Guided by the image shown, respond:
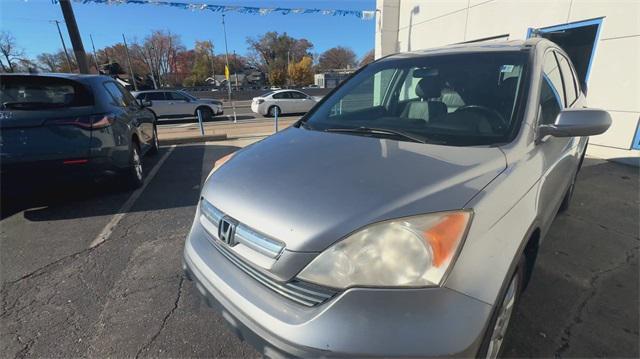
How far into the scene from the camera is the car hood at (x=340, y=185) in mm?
1217

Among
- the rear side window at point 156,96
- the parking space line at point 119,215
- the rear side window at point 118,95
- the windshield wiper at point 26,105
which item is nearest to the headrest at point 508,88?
the parking space line at point 119,215

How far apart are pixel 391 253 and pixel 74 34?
12411mm

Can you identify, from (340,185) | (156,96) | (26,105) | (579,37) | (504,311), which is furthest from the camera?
(156,96)

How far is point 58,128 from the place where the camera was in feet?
11.3

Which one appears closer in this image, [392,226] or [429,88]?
[392,226]

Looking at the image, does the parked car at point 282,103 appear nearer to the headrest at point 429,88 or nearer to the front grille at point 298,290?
the headrest at point 429,88

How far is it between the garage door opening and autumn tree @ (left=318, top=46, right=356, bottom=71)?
89.4 m

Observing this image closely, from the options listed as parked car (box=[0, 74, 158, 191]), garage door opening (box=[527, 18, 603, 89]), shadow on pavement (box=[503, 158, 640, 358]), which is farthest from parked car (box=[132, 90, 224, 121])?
shadow on pavement (box=[503, 158, 640, 358])

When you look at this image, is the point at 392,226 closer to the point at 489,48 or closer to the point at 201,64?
the point at 489,48

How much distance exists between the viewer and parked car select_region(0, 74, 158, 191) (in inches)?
131

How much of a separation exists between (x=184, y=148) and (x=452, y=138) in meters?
7.20

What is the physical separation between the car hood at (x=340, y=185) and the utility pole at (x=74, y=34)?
11.2 metres

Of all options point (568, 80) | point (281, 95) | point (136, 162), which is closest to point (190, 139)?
point (136, 162)

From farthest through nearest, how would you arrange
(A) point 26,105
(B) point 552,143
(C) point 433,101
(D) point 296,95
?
(D) point 296,95, (A) point 26,105, (C) point 433,101, (B) point 552,143
